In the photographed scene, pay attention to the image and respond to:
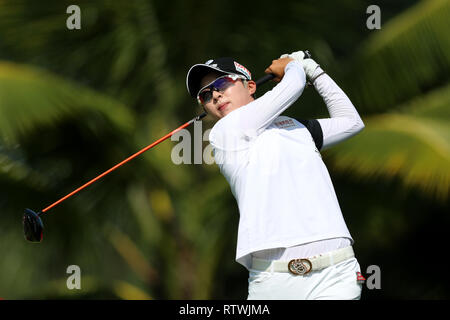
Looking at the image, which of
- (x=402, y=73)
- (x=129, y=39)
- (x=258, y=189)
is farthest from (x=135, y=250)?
(x=258, y=189)

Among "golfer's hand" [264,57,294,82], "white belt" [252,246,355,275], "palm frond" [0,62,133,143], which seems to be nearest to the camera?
"white belt" [252,246,355,275]

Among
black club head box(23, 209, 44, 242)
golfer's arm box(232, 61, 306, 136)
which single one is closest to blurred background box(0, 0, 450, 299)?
black club head box(23, 209, 44, 242)

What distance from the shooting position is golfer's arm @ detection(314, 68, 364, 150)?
118 inches

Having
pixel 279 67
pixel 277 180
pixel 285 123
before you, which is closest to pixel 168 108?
pixel 279 67

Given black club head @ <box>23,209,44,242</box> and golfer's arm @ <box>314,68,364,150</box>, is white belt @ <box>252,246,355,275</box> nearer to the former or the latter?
golfer's arm @ <box>314,68,364,150</box>

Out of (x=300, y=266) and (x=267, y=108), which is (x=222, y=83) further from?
(x=300, y=266)

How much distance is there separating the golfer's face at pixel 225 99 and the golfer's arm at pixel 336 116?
34 centimetres

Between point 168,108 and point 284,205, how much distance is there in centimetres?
349

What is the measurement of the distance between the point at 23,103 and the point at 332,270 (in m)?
3.09

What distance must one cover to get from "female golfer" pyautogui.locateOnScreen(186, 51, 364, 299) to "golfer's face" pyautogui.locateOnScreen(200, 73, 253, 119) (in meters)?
0.06

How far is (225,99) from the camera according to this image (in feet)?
9.78

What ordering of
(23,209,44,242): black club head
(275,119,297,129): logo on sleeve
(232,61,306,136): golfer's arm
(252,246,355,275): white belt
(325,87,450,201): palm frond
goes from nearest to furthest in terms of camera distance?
(252,246,355,275): white belt < (232,61,306,136): golfer's arm < (275,119,297,129): logo on sleeve < (23,209,44,242): black club head < (325,87,450,201): palm frond

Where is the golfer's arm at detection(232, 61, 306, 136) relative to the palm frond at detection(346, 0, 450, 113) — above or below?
below

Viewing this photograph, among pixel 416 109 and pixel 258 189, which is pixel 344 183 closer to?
pixel 416 109
